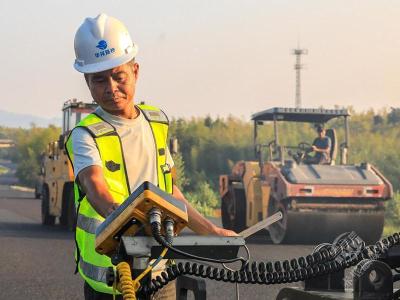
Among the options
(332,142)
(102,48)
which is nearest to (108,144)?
(102,48)

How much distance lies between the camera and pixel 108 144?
3418 millimetres

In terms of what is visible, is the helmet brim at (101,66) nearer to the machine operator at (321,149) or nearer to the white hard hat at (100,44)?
the white hard hat at (100,44)

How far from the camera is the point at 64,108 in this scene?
21391mm

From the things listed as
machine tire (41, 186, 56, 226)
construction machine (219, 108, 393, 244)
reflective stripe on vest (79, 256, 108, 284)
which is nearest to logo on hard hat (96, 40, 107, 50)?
reflective stripe on vest (79, 256, 108, 284)

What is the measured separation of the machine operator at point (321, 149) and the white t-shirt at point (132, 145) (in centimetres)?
1511

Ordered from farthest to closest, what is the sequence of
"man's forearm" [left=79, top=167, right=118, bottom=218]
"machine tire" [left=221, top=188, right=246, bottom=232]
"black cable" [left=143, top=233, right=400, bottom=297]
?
"machine tire" [left=221, top=188, right=246, bottom=232]
"man's forearm" [left=79, top=167, right=118, bottom=218]
"black cable" [left=143, top=233, right=400, bottom=297]

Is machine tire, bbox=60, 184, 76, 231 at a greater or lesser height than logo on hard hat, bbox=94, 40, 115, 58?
lesser

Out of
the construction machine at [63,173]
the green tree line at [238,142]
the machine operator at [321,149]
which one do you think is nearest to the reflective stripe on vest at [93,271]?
the machine operator at [321,149]

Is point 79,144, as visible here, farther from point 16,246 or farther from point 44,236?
point 44,236

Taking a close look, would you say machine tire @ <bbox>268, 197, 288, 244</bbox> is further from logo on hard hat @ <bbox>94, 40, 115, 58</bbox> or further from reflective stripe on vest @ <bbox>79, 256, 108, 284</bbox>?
logo on hard hat @ <bbox>94, 40, 115, 58</bbox>

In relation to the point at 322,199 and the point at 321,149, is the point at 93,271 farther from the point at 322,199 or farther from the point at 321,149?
the point at 321,149

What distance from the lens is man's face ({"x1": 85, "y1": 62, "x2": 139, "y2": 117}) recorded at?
3.32 m

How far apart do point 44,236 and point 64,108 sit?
121 inches

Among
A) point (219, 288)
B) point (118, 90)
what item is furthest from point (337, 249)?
point (219, 288)
